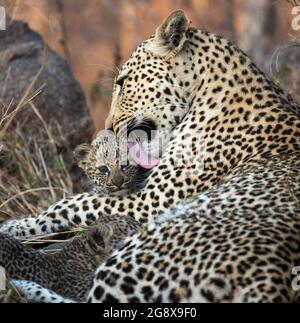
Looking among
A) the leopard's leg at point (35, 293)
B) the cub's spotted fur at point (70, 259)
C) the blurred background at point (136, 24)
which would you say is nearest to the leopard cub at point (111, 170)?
the cub's spotted fur at point (70, 259)

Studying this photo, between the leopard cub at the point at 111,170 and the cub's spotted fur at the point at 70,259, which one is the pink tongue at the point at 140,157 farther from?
the cub's spotted fur at the point at 70,259

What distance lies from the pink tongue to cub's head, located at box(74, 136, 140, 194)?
7 centimetres

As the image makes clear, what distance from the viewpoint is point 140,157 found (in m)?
8.03

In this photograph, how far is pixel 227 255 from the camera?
518 centimetres

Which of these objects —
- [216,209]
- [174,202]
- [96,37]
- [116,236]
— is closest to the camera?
[216,209]

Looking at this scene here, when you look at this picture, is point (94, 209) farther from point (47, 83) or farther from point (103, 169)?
point (47, 83)

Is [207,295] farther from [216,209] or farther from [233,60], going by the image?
[233,60]

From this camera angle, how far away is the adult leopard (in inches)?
208

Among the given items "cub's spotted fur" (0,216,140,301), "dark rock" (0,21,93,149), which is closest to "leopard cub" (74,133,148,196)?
"cub's spotted fur" (0,216,140,301)

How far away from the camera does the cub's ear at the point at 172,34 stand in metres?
7.82

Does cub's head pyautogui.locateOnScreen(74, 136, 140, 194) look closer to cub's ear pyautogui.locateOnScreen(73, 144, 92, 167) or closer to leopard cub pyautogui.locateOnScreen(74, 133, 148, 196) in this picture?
leopard cub pyautogui.locateOnScreen(74, 133, 148, 196)

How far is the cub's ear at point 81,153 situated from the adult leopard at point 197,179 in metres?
0.37
